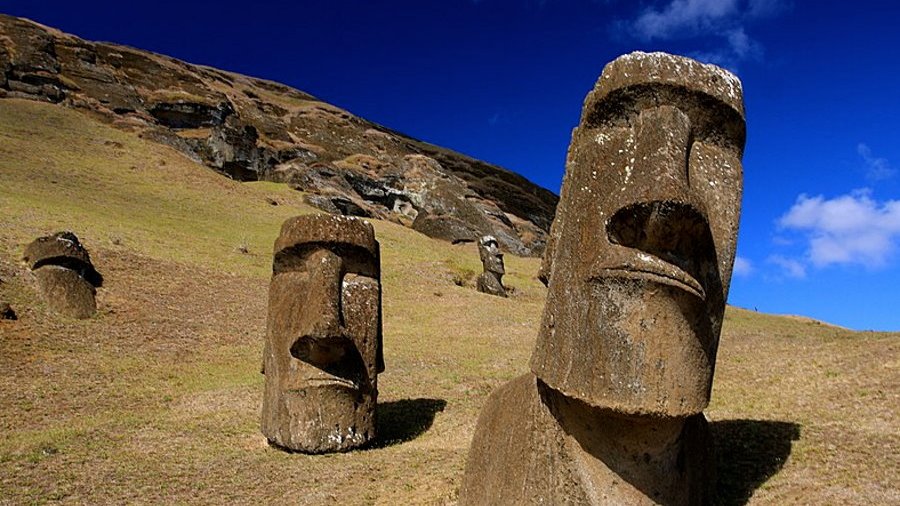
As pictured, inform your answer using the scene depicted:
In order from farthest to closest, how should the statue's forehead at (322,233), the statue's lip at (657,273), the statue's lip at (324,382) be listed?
the statue's forehead at (322,233) < the statue's lip at (324,382) < the statue's lip at (657,273)

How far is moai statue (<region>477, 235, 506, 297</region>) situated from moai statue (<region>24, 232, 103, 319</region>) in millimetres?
15714

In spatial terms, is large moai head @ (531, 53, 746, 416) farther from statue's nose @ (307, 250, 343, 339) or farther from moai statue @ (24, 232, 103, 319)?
moai statue @ (24, 232, 103, 319)

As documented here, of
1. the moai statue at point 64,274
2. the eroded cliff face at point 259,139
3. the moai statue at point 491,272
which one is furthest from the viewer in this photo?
the eroded cliff face at point 259,139

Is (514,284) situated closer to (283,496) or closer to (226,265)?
(226,265)

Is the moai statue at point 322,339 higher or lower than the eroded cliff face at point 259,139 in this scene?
lower

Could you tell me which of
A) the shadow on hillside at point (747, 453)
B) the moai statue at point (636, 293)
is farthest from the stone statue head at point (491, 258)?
the moai statue at point (636, 293)

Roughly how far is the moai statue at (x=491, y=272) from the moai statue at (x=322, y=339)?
19.2 meters

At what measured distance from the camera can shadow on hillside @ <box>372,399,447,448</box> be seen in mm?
11352

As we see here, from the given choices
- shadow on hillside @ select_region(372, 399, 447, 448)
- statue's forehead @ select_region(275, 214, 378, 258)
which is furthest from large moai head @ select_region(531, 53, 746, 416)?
shadow on hillside @ select_region(372, 399, 447, 448)

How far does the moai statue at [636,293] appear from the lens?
4.75 m

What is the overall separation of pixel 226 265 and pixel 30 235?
6938mm

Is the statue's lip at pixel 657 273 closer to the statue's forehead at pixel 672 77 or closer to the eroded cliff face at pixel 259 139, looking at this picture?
the statue's forehead at pixel 672 77

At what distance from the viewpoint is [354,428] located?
34.4ft

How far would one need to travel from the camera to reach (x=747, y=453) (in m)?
7.20
